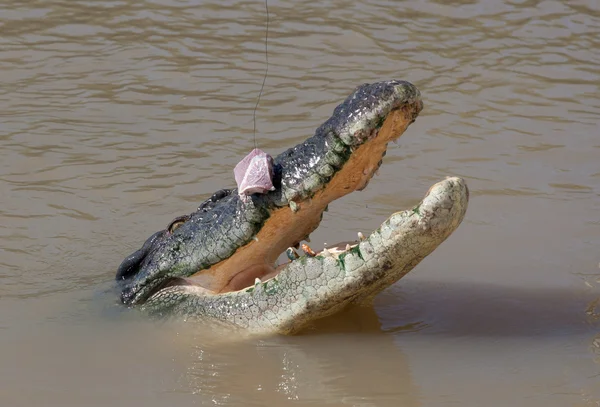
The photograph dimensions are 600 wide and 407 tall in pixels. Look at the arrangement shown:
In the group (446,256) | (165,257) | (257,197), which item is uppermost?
(257,197)

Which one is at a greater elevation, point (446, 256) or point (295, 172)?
point (295, 172)

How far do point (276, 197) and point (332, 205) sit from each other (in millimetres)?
2440

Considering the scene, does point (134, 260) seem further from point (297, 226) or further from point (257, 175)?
point (257, 175)

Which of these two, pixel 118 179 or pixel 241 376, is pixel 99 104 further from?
pixel 241 376

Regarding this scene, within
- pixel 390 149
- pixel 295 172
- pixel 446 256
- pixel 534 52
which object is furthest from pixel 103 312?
pixel 534 52

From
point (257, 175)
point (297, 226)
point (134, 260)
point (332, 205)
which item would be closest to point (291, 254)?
point (297, 226)

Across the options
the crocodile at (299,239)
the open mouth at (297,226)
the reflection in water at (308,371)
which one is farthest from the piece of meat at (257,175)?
the reflection in water at (308,371)

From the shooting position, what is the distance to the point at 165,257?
15.5ft

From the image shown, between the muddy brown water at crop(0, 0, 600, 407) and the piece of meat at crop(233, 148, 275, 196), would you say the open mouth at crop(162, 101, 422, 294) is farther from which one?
the muddy brown water at crop(0, 0, 600, 407)

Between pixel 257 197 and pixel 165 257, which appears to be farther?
pixel 165 257

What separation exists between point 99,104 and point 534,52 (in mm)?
4067

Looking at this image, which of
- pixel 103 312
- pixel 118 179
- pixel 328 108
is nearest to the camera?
→ pixel 103 312

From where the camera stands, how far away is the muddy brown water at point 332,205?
14.5ft

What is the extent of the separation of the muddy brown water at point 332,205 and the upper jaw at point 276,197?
29 centimetres
